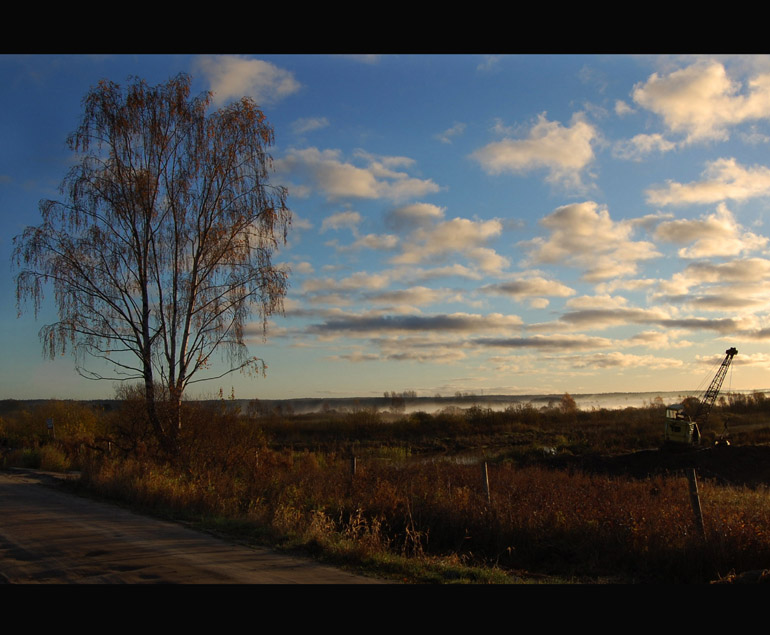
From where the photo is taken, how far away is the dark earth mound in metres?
36.5

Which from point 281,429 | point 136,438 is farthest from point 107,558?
point 281,429

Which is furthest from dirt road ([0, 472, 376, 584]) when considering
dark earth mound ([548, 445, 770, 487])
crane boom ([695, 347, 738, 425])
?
crane boom ([695, 347, 738, 425])

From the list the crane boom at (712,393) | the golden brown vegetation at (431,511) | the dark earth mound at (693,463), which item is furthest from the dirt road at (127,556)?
the crane boom at (712,393)

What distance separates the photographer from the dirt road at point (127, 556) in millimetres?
7785

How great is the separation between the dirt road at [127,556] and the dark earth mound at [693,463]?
29.7 metres

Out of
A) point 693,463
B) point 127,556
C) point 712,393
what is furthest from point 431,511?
point 712,393

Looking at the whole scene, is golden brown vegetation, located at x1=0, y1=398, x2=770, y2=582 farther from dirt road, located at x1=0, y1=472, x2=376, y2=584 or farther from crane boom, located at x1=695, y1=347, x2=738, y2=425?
crane boom, located at x1=695, y1=347, x2=738, y2=425

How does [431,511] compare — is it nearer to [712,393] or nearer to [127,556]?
[127,556]
